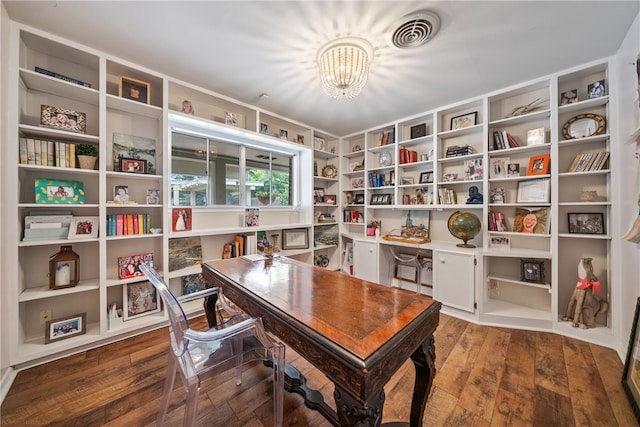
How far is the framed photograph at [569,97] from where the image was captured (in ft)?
7.39

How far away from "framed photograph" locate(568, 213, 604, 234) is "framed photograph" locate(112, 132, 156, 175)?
4.38 meters

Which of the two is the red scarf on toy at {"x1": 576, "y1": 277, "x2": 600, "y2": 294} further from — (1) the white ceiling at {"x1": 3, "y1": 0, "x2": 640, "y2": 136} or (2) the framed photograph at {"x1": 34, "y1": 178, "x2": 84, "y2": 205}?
(2) the framed photograph at {"x1": 34, "y1": 178, "x2": 84, "y2": 205}

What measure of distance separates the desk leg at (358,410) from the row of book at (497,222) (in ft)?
8.58

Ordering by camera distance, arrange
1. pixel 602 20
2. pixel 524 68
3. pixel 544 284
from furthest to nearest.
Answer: pixel 544 284 → pixel 524 68 → pixel 602 20

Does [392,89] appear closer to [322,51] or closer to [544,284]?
[322,51]

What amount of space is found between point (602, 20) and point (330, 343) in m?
2.85

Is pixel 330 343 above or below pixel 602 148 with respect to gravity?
below

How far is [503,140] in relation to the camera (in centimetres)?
255

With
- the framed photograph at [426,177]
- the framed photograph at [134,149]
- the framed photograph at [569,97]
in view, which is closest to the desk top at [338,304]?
the framed photograph at [134,149]

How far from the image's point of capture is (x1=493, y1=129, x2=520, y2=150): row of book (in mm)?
2531

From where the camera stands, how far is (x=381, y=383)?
787mm

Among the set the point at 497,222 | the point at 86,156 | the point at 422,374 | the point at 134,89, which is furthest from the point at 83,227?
the point at 497,222

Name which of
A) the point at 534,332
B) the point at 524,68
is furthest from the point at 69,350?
the point at 524,68

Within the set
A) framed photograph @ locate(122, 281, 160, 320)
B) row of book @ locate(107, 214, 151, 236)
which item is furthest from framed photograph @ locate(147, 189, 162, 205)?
framed photograph @ locate(122, 281, 160, 320)
